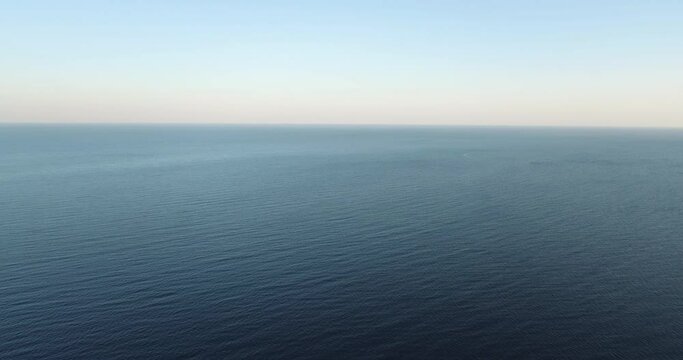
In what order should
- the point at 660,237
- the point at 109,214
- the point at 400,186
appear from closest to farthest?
the point at 660,237, the point at 109,214, the point at 400,186

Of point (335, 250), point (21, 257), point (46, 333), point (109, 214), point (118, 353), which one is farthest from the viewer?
point (109, 214)

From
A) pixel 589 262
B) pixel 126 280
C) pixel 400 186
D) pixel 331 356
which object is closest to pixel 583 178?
pixel 400 186

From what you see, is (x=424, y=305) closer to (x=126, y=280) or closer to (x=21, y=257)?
(x=126, y=280)

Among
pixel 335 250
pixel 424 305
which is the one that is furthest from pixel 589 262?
pixel 335 250

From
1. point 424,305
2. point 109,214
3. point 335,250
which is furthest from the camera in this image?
point 109,214

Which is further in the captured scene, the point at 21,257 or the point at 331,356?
the point at 21,257

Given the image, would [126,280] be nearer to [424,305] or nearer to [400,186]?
[424,305]
